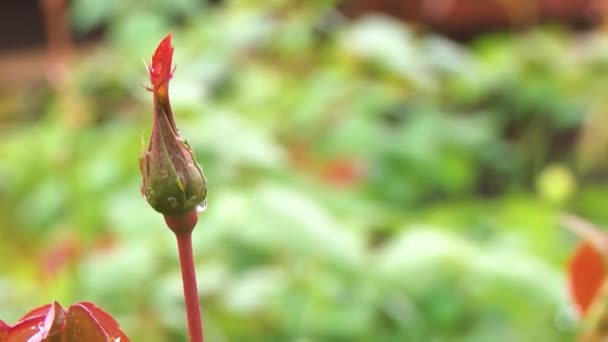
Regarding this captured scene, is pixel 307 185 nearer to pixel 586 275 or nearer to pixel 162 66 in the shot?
pixel 586 275

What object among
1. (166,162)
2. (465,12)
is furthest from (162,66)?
(465,12)

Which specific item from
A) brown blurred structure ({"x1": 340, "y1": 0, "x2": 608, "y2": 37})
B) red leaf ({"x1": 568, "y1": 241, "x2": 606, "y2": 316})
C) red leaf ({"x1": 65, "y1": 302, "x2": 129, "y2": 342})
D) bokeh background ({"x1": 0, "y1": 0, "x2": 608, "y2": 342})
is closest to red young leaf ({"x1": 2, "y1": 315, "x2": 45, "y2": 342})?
red leaf ({"x1": 65, "y1": 302, "x2": 129, "y2": 342})

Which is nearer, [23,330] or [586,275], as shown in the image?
[23,330]

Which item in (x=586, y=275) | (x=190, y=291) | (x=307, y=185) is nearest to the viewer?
(x=190, y=291)

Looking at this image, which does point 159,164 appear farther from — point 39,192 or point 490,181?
point 490,181

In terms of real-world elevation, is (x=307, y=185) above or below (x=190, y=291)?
above

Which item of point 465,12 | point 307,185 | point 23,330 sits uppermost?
point 465,12

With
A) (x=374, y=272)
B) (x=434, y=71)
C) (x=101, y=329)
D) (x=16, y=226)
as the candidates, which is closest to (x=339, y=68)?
(x=434, y=71)
